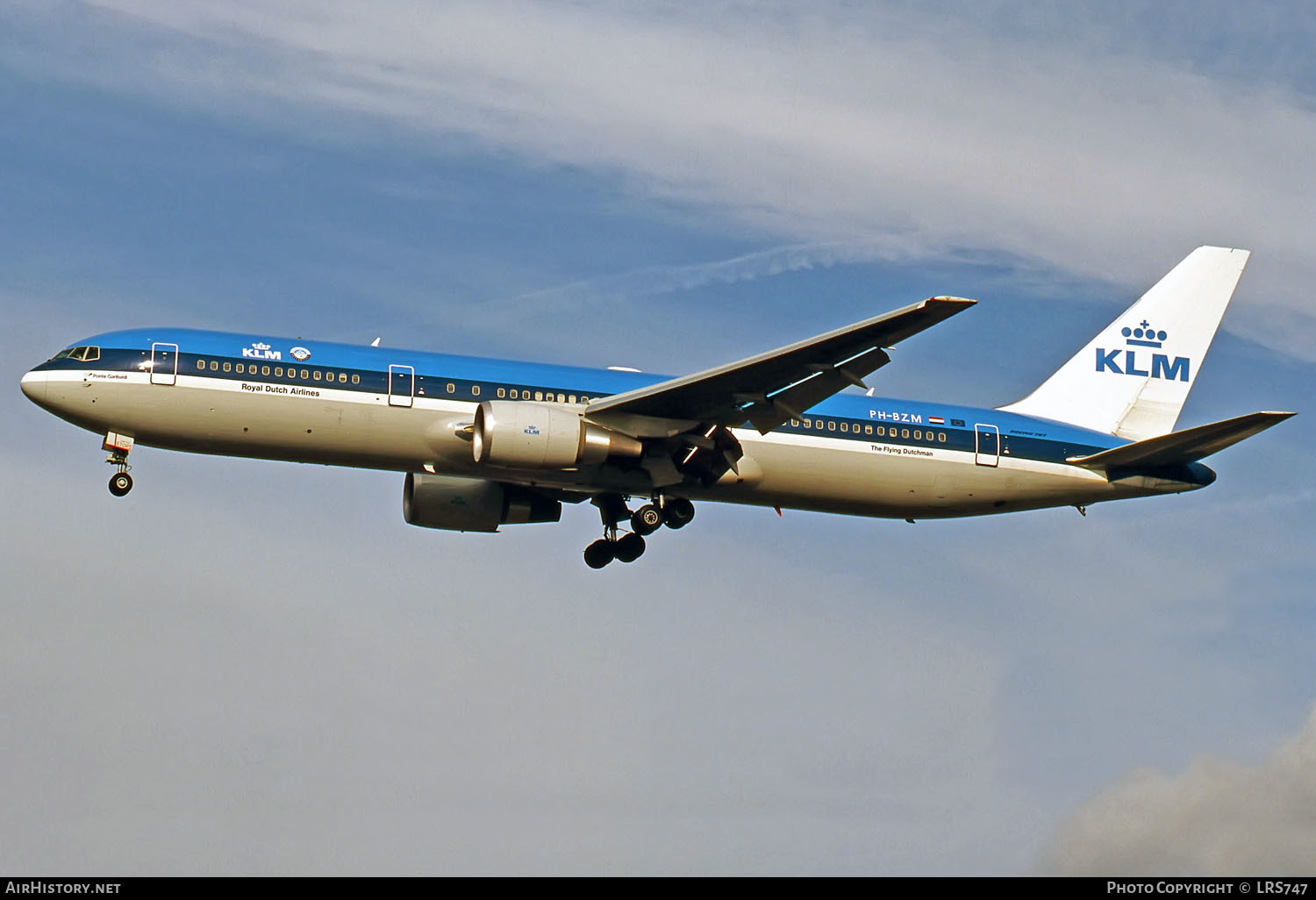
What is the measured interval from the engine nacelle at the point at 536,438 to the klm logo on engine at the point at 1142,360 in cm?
1723

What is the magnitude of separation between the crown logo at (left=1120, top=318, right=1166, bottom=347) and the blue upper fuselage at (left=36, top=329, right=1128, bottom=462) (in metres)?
7.01

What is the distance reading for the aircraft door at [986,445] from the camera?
4700 centimetres

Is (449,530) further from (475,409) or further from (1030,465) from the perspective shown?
(1030,465)

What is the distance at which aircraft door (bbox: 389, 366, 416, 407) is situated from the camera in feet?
138

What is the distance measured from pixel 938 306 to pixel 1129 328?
1836cm

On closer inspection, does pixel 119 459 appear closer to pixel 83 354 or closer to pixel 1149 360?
pixel 83 354

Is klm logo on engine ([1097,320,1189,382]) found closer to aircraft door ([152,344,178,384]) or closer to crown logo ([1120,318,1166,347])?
crown logo ([1120,318,1166,347])

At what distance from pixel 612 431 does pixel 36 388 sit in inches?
552

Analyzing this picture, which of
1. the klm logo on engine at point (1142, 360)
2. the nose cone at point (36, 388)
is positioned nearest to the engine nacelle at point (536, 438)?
the nose cone at point (36, 388)

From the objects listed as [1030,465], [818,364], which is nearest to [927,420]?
[1030,465]

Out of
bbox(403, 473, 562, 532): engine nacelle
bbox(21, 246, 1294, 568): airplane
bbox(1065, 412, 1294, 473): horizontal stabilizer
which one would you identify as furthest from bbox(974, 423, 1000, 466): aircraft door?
bbox(403, 473, 562, 532): engine nacelle

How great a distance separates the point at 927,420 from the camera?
46.8 meters

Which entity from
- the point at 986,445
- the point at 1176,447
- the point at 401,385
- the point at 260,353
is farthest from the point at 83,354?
the point at 1176,447

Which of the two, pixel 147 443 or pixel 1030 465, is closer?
pixel 147 443
